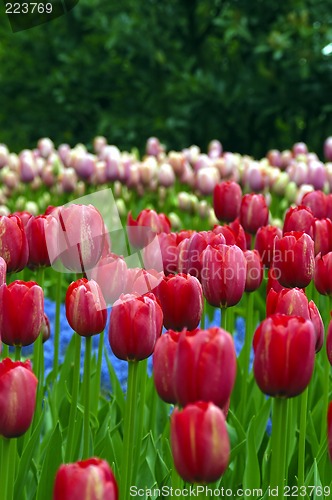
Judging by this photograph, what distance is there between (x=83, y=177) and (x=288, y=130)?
4.77m

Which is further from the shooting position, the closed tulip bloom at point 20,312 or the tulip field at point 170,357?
the closed tulip bloom at point 20,312

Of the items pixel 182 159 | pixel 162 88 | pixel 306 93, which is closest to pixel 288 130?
pixel 306 93

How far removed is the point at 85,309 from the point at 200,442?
605 mm

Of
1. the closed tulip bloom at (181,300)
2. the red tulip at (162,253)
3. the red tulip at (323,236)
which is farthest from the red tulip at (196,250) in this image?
the red tulip at (323,236)

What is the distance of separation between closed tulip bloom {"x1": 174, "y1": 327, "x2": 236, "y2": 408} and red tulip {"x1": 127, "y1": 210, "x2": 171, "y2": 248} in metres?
1.22

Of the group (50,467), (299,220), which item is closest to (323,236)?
(299,220)

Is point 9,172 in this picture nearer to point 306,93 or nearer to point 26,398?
point 306,93

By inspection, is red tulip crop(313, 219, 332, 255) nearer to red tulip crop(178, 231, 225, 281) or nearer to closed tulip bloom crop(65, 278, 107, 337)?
red tulip crop(178, 231, 225, 281)

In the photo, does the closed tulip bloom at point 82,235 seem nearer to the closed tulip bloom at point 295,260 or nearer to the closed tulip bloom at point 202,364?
the closed tulip bloom at point 295,260

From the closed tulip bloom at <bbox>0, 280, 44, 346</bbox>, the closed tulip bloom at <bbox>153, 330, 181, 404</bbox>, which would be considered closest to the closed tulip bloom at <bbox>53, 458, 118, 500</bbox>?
the closed tulip bloom at <bbox>153, 330, 181, 404</bbox>

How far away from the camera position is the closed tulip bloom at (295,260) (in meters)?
1.74

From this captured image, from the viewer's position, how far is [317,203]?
2.53 metres

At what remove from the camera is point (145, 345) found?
1.40m

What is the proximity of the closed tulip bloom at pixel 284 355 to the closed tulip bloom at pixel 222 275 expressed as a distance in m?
0.49
